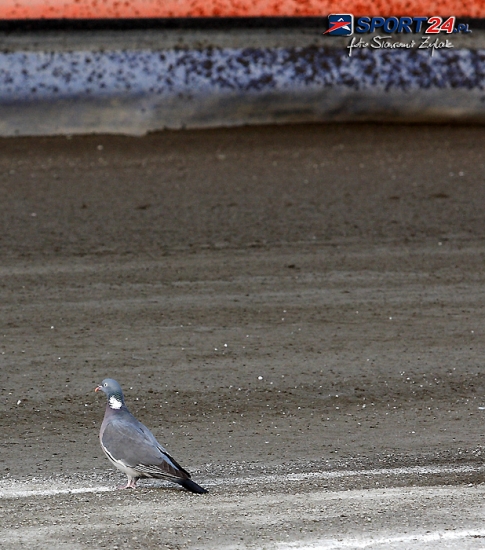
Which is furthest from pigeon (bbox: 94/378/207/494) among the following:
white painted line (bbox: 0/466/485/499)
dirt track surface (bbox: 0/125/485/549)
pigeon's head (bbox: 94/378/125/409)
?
white painted line (bbox: 0/466/485/499)

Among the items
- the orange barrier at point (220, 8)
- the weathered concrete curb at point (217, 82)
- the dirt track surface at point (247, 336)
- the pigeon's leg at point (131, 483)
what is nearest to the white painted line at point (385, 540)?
the dirt track surface at point (247, 336)

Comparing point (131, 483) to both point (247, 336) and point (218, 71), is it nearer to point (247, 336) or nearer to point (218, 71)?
point (247, 336)

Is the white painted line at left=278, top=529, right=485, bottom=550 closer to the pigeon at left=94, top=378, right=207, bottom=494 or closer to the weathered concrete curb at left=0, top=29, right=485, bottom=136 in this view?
the pigeon at left=94, top=378, right=207, bottom=494

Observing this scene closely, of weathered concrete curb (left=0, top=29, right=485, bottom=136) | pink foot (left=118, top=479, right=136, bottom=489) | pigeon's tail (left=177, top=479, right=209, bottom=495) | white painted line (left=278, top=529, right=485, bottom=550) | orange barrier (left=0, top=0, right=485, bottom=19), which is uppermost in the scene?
orange barrier (left=0, top=0, right=485, bottom=19)

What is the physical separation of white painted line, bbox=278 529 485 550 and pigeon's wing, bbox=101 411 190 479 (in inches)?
26.1

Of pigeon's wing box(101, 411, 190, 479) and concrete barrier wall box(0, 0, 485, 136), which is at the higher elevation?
concrete barrier wall box(0, 0, 485, 136)

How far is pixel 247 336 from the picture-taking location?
6.93 m

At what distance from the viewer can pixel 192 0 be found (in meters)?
12.3

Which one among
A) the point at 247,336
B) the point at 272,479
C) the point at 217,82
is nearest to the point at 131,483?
the point at 272,479

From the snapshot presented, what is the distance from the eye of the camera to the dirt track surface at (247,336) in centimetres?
440

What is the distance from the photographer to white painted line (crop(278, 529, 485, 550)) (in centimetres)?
400

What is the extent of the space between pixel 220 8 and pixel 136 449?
352 inches

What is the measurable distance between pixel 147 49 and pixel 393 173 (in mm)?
3435

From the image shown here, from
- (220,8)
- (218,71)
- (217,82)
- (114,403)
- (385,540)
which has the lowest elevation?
(385,540)
